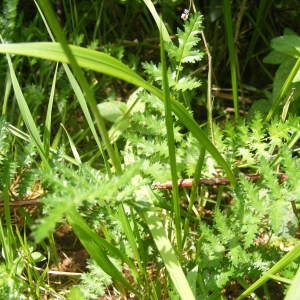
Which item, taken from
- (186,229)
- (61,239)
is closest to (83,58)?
(186,229)

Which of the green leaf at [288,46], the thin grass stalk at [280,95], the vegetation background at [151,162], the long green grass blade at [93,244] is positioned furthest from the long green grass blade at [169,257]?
the green leaf at [288,46]

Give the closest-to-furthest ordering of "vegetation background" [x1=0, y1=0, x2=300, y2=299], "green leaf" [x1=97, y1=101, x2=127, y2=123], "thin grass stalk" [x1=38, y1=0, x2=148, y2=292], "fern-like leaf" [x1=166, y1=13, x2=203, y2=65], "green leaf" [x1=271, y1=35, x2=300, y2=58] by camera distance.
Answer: "thin grass stalk" [x1=38, y1=0, x2=148, y2=292] < "vegetation background" [x1=0, y1=0, x2=300, y2=299] < "fern-like leaf" [x1=166, y1=13, x2=203, y2=65] < "green leaf" [x1=271, y1=35, x2=300, y2=58] < "green leaf" [x1=97, y1=101, x2=127, y2=123]

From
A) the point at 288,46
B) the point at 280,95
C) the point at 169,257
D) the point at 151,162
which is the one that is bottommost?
the point at 169,257

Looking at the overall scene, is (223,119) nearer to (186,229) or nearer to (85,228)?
(186,229)

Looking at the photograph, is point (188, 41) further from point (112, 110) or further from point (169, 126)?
point (112, 110)

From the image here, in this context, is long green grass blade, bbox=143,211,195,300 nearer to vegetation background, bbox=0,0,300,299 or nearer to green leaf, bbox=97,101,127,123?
vegetation background, bbox=0,0,300,299

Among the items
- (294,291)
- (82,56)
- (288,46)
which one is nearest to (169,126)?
(82,56)

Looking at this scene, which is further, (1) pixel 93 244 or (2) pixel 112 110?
(2) pixel 112 110

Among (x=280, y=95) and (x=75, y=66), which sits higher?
(x=75, y=66)

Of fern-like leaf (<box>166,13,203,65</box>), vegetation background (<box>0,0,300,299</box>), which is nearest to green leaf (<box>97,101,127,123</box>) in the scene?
vegetation background (<box>0,0,300,299</box>)
